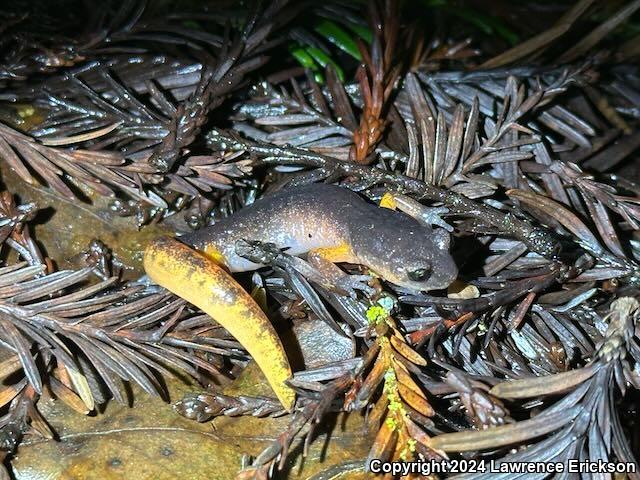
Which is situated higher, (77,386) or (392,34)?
(392,34)

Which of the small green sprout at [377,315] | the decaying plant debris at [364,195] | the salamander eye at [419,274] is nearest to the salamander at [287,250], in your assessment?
the salamander eye at [419,274]

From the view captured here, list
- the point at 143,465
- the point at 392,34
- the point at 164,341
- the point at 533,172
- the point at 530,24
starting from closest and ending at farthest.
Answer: the point at 143,465 < the point at 164,341 < the point at 533,172 < the point at 392,34 < the point at 530,24

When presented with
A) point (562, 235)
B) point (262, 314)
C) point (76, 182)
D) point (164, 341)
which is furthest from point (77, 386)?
point (562, 235)

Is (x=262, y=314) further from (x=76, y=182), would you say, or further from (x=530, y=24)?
(x=530, y=24)

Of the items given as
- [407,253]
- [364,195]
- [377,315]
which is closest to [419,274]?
[407,253]

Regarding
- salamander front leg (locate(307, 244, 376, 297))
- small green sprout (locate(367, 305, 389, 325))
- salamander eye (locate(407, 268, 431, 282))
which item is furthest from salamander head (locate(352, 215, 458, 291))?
small green sprout (locate(367, 305, 389, 325))
